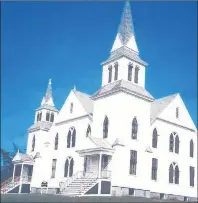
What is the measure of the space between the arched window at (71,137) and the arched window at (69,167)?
1.63 metres

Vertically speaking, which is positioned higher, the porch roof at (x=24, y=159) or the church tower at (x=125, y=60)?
the church tower at (x=125, y=60)

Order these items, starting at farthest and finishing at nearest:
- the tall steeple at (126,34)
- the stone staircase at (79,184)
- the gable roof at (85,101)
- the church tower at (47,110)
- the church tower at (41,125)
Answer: the church tower at (47,110)
the church tower at (41,125)
the gable roof at (85,101)
the tall steeple at (126,34)
the stone staircase at (79,184)

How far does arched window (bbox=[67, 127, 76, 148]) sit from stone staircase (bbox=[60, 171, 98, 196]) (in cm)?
565

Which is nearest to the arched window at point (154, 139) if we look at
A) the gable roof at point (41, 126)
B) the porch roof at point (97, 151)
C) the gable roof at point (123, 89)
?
the gable roof at point (123, 89)

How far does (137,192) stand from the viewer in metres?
33.2

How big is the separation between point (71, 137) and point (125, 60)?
36.9 ft

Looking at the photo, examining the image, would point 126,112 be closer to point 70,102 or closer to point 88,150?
point 88,150

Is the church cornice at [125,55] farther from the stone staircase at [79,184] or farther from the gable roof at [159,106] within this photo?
the stone staircase at [79,184]

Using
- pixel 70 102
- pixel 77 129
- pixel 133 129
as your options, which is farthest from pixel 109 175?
pixel 70 102

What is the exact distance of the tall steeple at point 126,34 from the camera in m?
37.9

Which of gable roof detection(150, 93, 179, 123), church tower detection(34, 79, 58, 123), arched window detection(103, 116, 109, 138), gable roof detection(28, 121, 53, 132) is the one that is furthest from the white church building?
church tower detection(34, 79, 58, 123)

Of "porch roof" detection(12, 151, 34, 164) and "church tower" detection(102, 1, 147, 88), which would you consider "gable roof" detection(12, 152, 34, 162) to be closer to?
"porch roof" detection(12, 151, 34, 164)

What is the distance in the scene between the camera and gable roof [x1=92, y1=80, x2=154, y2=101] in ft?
111

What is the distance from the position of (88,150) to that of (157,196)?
9069mm
